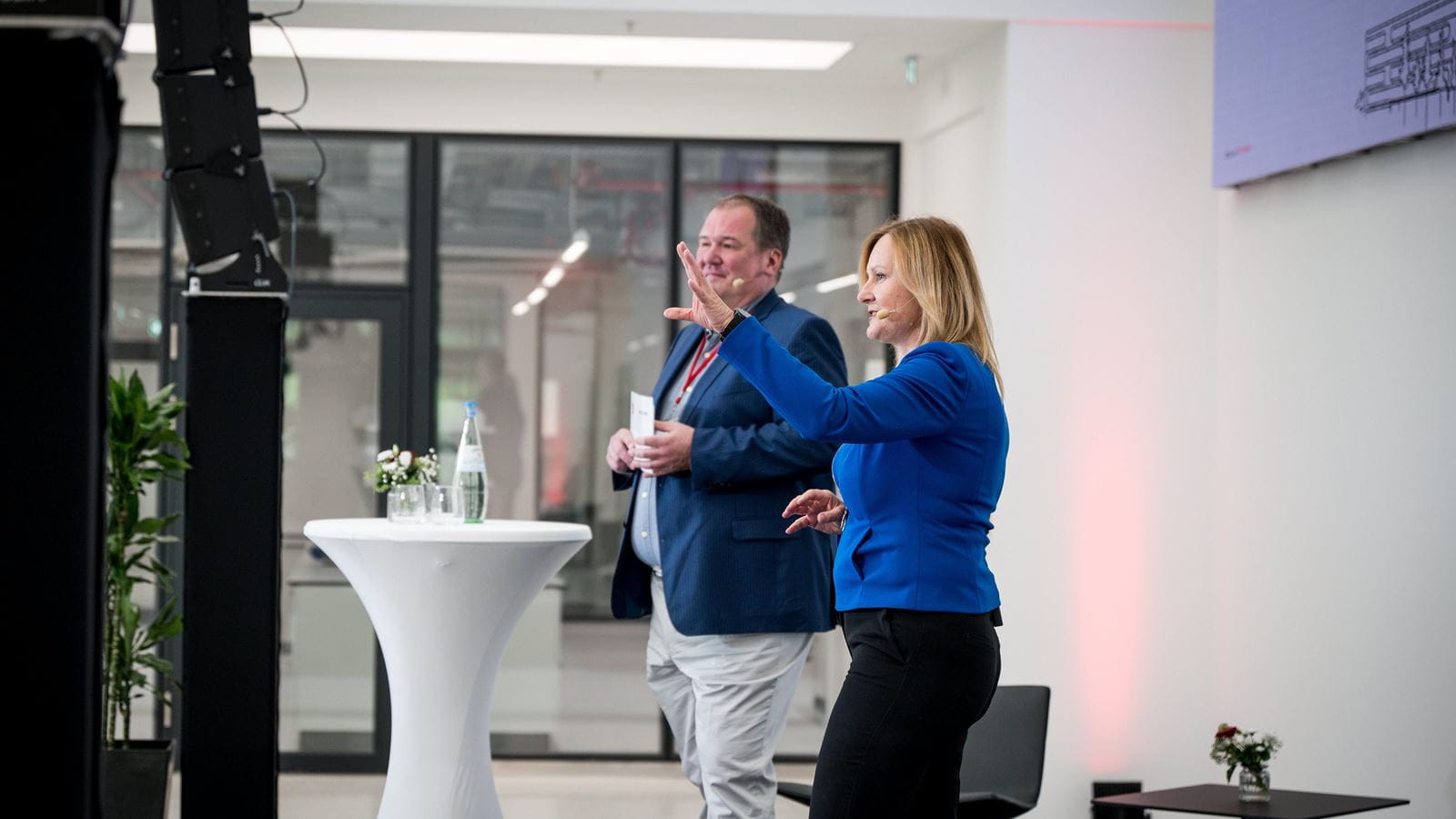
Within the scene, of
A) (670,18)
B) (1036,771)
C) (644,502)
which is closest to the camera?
(644,502)

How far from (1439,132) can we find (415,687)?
9.83 ft

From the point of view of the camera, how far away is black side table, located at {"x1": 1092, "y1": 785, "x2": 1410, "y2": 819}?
11.6 ft

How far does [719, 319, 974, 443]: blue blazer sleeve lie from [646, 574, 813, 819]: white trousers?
3.98 feet

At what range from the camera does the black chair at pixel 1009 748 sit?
4301 mm

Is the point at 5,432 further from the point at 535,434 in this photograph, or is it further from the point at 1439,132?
the point at 535,434

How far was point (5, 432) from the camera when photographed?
1.79 m

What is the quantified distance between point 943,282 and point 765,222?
1.22 meters

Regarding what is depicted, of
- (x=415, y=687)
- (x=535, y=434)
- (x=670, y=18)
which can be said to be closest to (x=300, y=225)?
(x=535, y=434)

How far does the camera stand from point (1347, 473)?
4305 millimetres

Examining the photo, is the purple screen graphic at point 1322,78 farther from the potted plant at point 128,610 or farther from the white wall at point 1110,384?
the potted plant at point 128,610

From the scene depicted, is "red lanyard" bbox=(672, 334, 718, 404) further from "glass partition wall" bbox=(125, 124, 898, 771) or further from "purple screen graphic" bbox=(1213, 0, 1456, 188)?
"glass partition wall" bbox=(125, 124, 898, 771)

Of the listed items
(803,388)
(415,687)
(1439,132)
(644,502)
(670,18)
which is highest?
(670,18)

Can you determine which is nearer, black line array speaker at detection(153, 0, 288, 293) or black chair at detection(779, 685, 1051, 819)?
black line array speaker at detection(153, 0, 288, 293)

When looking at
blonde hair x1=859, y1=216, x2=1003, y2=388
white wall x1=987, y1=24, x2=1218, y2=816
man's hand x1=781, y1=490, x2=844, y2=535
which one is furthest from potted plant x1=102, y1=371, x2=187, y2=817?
white wall x1=987, y1=24, x2=1218, y2=816
